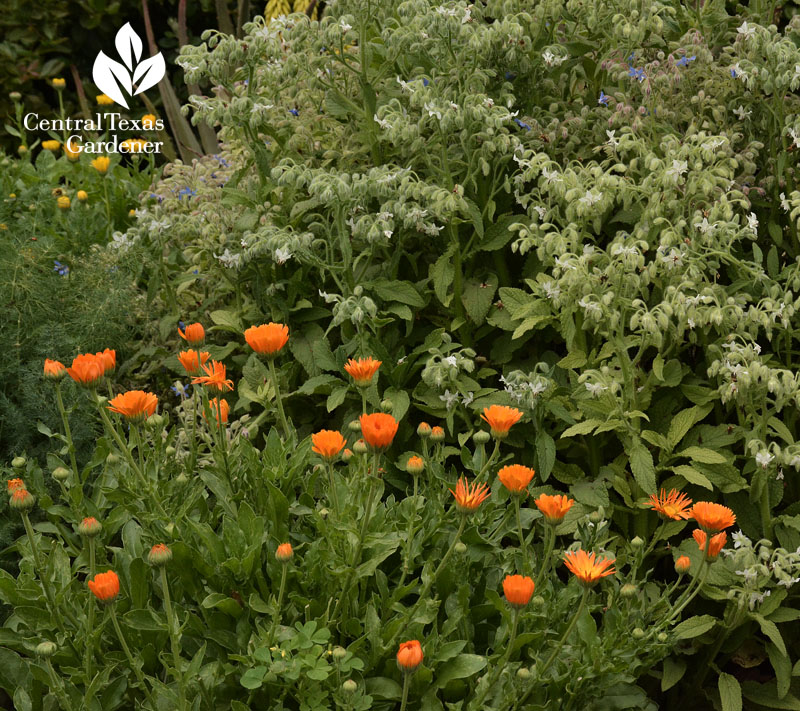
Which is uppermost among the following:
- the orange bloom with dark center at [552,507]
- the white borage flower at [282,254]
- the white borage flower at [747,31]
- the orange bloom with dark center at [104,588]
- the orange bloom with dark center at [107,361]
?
the white borage flower at [747,31]

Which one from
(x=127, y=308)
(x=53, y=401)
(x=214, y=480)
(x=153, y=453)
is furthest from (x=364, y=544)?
(x=127, y=308)

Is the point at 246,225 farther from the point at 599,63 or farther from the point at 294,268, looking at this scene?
the point at 599,63

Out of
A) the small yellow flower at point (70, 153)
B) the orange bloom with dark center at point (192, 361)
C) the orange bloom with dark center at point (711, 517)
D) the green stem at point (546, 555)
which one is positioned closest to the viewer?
the orange bloom with dark center at point (711, 517)

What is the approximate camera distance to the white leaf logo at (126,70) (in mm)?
5004

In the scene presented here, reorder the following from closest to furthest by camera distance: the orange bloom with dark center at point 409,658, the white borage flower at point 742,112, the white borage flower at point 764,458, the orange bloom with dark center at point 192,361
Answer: the orange bloom with dark center at point 409,658, the orange bloom with dark center at point 192,361, the white borage flower at point 764,458, the white borage flower at point 742,112

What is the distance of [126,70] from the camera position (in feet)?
17.8

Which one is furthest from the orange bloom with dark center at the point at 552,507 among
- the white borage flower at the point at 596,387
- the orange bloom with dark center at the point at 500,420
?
the white borage flower at the point at 596,387

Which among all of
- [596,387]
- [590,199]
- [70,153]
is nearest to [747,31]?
[590,199]

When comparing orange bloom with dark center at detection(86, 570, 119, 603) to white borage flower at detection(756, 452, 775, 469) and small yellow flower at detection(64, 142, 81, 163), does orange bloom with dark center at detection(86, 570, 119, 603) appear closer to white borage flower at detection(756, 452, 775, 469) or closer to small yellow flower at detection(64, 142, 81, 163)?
white borage flower at detection(756, 452, 775, 469)

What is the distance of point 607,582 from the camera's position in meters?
2.24

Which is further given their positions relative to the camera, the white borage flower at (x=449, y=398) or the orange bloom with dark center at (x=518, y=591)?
the white borage flower at (x=449, y=398)

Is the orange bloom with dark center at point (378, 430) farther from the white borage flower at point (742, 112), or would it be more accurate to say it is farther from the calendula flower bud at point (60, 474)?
the white borage flower at point (742, 112)

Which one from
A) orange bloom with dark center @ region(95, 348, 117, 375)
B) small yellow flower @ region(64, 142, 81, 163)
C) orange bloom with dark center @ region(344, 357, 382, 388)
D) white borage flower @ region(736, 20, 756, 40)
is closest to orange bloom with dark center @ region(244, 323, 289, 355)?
orange bloom with dark center @ region(344, 357, 382, 388)

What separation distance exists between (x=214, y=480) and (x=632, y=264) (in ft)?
3.73
